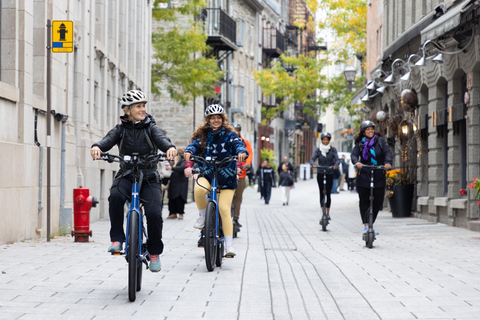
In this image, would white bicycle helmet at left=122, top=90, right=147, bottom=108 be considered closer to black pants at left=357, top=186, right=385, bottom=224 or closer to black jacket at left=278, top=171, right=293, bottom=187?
black pants at left=357, top=186, right=385, bottom=224

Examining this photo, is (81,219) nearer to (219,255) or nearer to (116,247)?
(219,255)

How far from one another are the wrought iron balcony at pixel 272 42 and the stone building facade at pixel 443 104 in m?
38.8

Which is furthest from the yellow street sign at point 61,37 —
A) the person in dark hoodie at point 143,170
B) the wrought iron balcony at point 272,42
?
the wrought iron balcony at point 272,42

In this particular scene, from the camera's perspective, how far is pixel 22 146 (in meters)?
12.3

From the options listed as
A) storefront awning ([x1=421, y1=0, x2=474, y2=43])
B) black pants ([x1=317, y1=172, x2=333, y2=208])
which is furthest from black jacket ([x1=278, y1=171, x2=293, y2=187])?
storefront awning ([x1=421, y1=0, x2=474, y2=43])

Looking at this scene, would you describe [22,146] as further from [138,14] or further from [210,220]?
[138,14]

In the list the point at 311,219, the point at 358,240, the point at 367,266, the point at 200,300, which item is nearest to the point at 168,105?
the point at 311,219

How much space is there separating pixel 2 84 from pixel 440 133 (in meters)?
10.3

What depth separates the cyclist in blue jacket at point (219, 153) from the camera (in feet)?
31.5

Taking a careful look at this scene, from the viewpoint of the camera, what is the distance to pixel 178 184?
2034cm

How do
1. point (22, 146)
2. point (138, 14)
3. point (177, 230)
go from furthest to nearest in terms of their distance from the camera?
point (138, 14)
point (177, 230)
point (22, 146)

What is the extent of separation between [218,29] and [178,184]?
→ 23869mm

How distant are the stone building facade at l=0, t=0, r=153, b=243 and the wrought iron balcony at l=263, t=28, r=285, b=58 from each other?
42235 millimetres

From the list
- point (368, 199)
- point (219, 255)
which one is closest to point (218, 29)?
point (368, 199)
